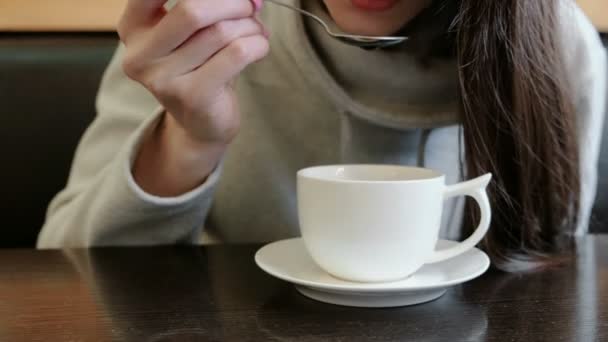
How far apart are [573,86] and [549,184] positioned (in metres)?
0.13

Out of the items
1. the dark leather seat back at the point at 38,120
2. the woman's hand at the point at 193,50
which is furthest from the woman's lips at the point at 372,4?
the dark leather seat back at the point at 38,120

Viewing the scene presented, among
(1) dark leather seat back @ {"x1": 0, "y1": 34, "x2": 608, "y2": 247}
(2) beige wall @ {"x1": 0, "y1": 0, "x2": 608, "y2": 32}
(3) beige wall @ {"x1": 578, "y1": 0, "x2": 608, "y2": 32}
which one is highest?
(3) beige wall @ {"x1": 578, "y1": 0, "x2": 608, "y2": 32}

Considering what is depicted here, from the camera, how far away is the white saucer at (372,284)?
0.43 metres

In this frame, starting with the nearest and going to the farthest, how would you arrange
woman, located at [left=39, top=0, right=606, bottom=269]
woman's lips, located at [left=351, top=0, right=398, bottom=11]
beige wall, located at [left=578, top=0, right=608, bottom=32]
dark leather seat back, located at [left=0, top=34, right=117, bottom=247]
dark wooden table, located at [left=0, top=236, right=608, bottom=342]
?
dark wooden table, located at [left=0, top=236, right=608, bottom=342] < woman, located at [left=39, top=0, right=606, bottom=269] < woman's lips, located at [left=351, top=0, right=398, bottom=11] < dark leather seat back, located at [left=0, top=34, right=117, bottom=247] < beige wall, located at [left=578, top=0, right=608, bottom=32]

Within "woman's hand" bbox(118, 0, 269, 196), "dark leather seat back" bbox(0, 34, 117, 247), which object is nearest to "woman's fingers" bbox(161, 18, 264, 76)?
"woman's hand" bbox(118, 0, 269, 196)

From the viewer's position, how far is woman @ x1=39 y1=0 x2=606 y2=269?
0.50m

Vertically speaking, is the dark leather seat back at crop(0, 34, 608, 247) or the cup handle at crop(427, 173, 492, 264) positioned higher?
the cup handle at crop(427, 173, 492, 264)

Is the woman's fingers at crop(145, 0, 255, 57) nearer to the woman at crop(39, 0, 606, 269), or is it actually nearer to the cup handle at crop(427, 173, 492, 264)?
the woman at crop(39, 0, 606, 269)

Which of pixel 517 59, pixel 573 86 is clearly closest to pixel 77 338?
pixel 517 59

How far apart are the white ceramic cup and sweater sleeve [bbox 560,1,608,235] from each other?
1.06 feet

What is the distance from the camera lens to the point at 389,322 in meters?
0.40

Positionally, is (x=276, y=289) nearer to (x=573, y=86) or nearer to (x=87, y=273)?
(x=87, y=273)

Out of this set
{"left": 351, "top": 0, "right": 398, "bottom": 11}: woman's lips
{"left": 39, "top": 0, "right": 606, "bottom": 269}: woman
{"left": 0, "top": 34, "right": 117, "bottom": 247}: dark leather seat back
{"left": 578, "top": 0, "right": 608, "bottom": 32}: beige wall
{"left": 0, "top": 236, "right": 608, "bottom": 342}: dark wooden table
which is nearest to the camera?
{"left": 0, "top": 236, "right": 608, "bottom": 342}: dark wooden table

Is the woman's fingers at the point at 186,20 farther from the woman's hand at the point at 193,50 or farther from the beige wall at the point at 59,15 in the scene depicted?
the beige wall at the point at 59,15
